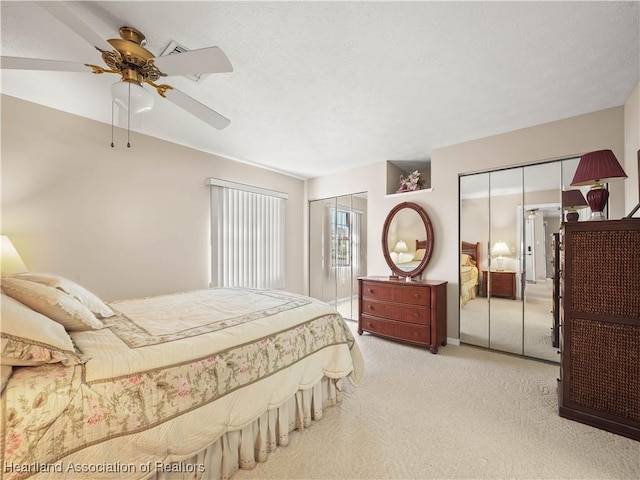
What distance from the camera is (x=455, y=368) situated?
2.69 meters

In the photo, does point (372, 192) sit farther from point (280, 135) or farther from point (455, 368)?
point (455, 368)

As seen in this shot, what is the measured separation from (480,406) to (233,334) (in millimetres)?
1975

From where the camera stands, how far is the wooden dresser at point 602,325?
172 cm

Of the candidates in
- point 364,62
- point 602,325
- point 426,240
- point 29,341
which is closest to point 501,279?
point 426,240

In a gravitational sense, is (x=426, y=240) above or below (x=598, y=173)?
below

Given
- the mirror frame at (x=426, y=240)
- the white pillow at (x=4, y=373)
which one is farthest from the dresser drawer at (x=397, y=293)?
the white pillow at (x=4, y=373)

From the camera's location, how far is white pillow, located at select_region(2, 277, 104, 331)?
1.24 metres

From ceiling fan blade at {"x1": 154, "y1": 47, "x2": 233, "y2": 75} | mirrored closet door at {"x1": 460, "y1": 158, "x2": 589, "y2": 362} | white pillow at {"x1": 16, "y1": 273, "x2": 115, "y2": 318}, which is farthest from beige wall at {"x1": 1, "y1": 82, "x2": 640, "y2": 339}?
ceiling fan blade at {"x1": 154, "y1": 47, "x2": 233, "y2": 75}

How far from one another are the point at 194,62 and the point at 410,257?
327cm

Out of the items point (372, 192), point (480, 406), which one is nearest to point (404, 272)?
point (372, 192)

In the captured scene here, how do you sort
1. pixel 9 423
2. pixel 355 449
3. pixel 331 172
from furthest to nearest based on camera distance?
pixel 331 172 < pixel 355 449 < pixel 9 423

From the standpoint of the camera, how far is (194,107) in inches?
72.5

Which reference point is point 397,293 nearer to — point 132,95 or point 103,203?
point 132,95

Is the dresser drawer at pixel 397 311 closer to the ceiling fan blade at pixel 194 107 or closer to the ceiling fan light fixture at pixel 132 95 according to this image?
the ceiling fan blade at pixel 194 107
